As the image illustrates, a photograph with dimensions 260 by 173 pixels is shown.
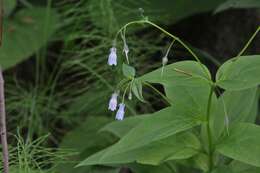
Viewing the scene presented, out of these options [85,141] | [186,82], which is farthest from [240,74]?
[85,141]

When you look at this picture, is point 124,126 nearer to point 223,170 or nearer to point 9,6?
point 223,170

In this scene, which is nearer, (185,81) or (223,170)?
(185,81)

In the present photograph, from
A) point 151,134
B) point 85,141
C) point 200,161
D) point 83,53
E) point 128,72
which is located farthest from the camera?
point 83,53

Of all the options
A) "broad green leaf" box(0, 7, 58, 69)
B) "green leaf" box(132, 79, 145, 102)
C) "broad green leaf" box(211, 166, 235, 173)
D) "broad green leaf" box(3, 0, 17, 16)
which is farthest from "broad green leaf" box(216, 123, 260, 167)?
"broad green leaf" box(3, 0, 17, 16)

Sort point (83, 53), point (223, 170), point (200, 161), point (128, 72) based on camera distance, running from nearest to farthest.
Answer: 1. point (128, 72)
2. point (223, 170)
3. point (200, 161)
4. point (83, 53)

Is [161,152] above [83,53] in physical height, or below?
below

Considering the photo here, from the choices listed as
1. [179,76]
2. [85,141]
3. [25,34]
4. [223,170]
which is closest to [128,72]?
[179,76]

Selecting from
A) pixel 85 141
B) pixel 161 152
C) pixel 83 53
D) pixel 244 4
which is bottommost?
pixel 85 141

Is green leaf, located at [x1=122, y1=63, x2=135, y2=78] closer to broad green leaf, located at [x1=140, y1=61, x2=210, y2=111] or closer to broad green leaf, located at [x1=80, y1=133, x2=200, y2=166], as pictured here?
broad green leaf, located at [x1=140, y1=61, x2=210, y2=111]
